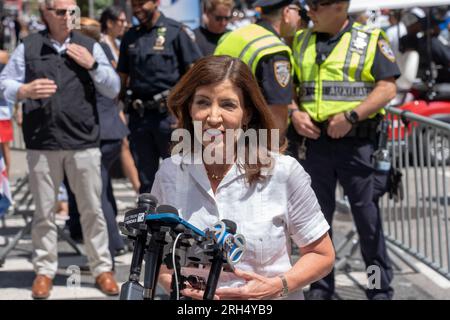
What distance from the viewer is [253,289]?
8.28ft

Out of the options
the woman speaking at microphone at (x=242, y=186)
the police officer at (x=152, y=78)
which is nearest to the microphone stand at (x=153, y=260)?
the woman speaking at microphone at (x=242, y=186)

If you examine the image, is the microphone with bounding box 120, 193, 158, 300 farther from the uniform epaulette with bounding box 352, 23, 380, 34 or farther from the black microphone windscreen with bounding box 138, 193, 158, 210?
the uniform epaulette with bounding box 352, 23, 380, 34

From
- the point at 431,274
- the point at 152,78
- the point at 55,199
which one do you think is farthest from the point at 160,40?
the point at 431,274

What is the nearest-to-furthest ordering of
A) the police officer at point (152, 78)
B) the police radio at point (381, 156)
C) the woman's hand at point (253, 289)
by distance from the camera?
the woman's hand at point (253, 289) < the police radio at point (381, 156) < the police officer at point (152, 78)

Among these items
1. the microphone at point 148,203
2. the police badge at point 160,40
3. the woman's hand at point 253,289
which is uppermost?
the microphone at point 148,203

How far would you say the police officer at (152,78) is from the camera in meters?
6.68

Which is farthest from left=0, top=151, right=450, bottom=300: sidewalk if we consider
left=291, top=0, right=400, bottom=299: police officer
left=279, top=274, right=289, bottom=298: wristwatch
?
left=279, top=274, right=289, bottom=298: wristwatch

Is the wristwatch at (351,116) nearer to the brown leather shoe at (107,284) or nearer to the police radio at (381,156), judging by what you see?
the police radio at (381,156)

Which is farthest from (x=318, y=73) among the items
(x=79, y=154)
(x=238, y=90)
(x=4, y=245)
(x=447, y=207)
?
(x=4, y=245)

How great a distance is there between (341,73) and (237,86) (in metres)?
2.67

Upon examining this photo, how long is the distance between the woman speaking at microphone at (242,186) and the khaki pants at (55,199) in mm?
3245

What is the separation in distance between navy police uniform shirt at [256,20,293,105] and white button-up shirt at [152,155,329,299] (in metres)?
2.48

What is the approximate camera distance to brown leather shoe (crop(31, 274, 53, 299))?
599cm
